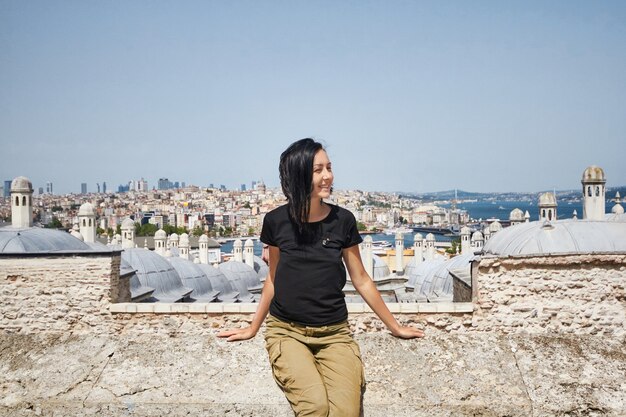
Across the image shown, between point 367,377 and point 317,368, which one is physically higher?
point 317,368

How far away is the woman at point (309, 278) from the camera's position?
3.18m

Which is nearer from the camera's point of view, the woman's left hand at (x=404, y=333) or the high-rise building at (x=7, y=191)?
the woman's left hand at (x=404, y=333)

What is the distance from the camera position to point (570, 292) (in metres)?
7.24

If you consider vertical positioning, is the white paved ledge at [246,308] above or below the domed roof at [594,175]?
below

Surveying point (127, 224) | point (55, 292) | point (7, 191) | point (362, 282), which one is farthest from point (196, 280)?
point (7, 191)

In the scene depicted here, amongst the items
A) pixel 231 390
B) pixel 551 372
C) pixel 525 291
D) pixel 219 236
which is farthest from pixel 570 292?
pixel 219 236

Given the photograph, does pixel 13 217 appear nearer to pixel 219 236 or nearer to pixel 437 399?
pixel 437 399

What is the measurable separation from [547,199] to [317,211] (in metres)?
17.1

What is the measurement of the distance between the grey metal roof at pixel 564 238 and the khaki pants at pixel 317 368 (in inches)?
199

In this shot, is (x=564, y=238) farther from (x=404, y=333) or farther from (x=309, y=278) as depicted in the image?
(x=309, y=278)

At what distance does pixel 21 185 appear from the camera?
10.8 metres

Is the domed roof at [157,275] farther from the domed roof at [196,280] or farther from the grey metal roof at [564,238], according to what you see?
the grey metal roof at [564,238]

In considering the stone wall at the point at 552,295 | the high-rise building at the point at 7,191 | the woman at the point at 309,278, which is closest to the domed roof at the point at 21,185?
the high-rise building at the point at 7,191

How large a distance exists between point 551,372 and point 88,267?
5.74 metres
